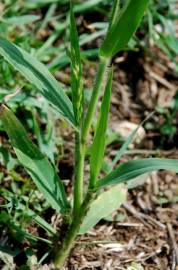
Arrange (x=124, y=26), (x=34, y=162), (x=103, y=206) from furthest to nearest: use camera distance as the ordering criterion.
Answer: (x=103, y=206) → (x=34, y=162) → (x=124, y=26)

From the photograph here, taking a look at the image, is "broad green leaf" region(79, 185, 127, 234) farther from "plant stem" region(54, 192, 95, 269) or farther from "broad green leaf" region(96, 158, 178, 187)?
"broad green leaf" region(96, 158, 178, 187)

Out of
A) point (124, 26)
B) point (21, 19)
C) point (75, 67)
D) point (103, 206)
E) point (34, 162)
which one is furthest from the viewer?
point (21, 19)

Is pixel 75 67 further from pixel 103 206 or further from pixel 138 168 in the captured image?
pixel 103 206

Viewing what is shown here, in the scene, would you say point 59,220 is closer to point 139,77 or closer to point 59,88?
point 59,88

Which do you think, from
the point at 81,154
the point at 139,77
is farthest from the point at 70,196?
the point at 139,77

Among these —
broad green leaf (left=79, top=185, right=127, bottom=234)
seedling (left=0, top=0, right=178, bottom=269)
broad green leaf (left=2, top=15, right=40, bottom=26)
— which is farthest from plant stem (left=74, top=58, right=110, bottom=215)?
broad green leaf (left=2, top=15, right=40, bottom=26)

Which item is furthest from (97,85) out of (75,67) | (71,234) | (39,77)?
(71,234)
